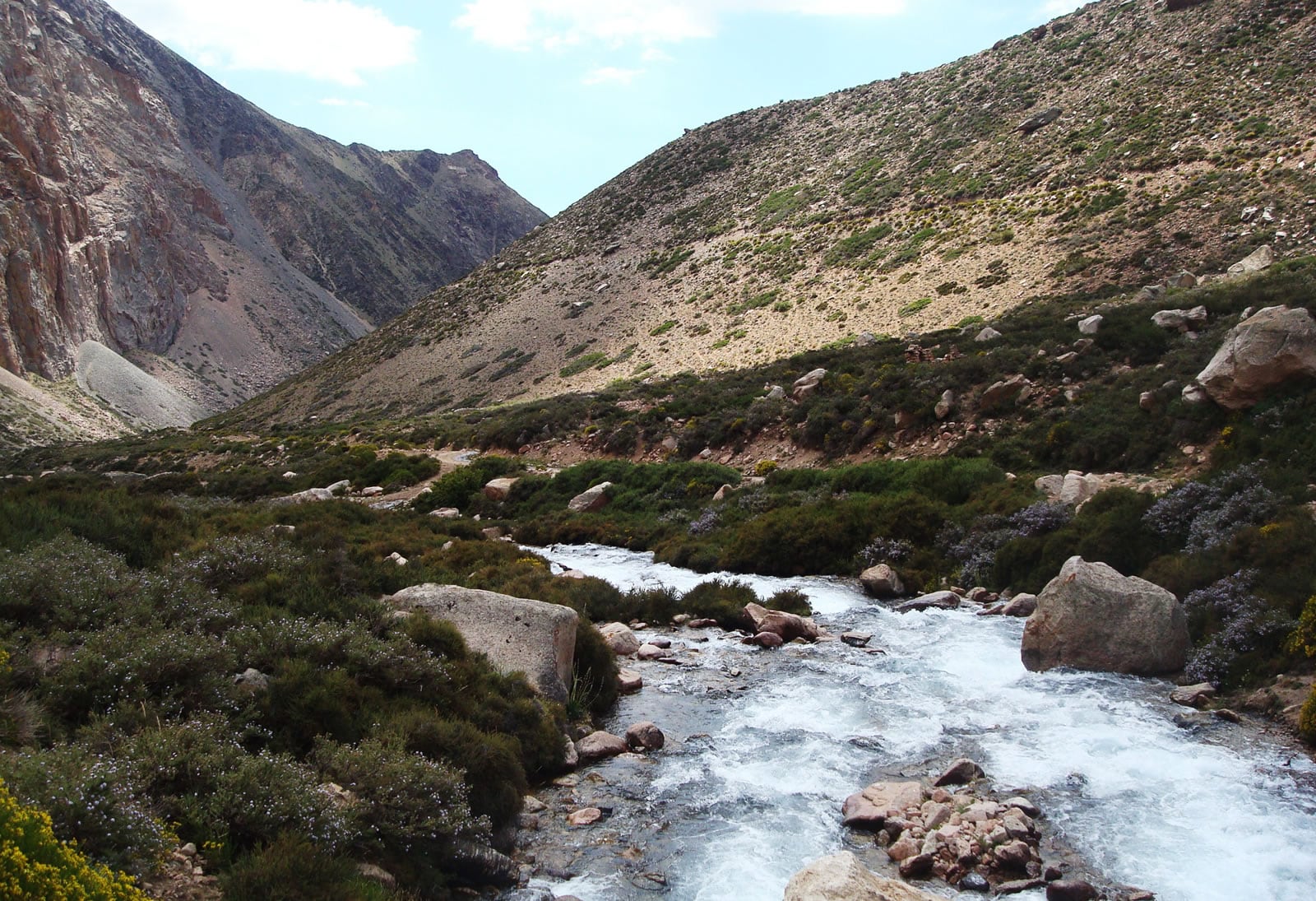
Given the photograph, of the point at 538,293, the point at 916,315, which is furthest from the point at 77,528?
the point at 538,293

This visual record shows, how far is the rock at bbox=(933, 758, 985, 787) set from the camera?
752 cm

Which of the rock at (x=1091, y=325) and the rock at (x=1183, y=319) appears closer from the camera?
the rock at (x=1183, y=319)

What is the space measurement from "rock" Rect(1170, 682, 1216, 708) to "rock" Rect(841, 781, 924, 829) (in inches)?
142

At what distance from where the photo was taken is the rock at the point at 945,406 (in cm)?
2222

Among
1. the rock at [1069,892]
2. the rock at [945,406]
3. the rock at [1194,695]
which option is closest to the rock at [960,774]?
the rock at [1069,892]

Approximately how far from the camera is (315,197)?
147 metres

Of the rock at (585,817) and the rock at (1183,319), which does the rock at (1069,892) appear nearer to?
the rock at (585,817)

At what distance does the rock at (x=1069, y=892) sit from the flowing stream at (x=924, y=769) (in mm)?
Result: 181

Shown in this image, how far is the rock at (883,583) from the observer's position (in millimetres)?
15273

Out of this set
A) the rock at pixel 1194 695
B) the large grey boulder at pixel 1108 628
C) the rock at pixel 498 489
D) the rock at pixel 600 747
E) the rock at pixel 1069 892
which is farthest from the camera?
the rock at pixel 498 489

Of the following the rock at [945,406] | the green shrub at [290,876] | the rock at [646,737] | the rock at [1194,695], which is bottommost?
the rock at [646,737]

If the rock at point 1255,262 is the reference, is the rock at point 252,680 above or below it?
below

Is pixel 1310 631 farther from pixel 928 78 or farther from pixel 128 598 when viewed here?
pixel 928 78

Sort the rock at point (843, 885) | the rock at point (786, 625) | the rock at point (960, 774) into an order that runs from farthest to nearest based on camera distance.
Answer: the rock at point (786, 625)
the rock at point (960, 774)
the rock at point (843, 885)
